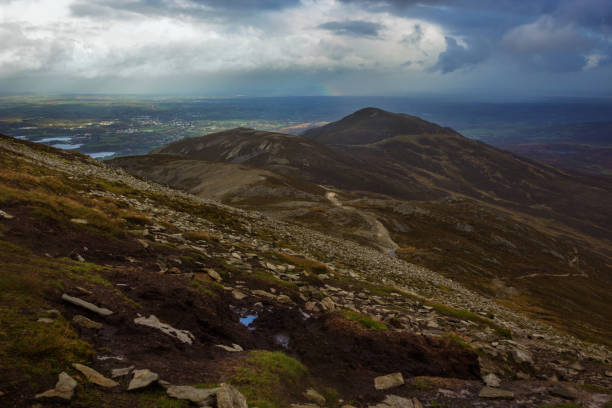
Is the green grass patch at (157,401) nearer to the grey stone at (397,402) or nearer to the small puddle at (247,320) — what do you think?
the small puddle at (247,320)

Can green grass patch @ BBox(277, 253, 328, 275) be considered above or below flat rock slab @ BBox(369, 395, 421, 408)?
below

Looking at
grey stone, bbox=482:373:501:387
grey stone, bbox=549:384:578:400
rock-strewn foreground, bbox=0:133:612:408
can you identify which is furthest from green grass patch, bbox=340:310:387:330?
grey stone, bbox=549:384:578:400

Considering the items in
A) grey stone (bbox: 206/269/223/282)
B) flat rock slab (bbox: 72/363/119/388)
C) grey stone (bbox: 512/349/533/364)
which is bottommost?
grey stone (bbox: 512/349/533/364)

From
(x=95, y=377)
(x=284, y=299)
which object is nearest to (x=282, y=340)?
(x=284, y=299)

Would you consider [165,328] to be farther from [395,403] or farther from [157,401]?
[395,403]

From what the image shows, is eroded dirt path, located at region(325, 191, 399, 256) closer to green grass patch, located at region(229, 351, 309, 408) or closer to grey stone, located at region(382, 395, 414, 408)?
grey stone, located at region(382, 395, 414, 408)

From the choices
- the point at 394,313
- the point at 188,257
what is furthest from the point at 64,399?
the point at 394,313

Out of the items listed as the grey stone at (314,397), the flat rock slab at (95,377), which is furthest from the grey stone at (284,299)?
the flat rock slab at (95,377)
